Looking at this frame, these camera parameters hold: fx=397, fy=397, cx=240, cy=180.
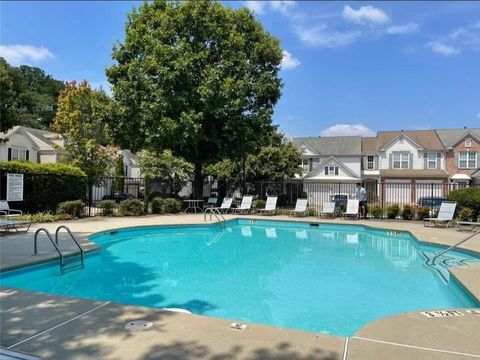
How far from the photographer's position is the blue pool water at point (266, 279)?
21.8 ft

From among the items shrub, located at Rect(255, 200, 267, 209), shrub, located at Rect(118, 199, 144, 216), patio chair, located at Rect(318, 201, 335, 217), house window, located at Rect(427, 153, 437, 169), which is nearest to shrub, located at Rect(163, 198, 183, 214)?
shrub, located at Rect(118, 199, 144, 216)

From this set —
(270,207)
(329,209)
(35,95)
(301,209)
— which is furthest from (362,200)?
(35,95)

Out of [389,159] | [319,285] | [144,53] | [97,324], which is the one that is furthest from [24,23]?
[389,159]

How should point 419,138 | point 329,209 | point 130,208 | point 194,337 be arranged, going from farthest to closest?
point 419,138 → point 329,209 → point 130,208 → point 194,337

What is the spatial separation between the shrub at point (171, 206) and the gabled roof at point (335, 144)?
24094 mm

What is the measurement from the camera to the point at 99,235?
13.4m

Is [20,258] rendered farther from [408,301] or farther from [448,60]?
[448,60]

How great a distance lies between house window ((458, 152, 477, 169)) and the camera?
37.8 metres

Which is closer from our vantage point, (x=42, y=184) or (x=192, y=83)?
(x=42, y=184)

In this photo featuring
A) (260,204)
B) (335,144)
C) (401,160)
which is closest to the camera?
(260,204)

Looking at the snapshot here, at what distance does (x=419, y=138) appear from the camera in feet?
132

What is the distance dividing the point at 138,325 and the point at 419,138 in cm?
4106

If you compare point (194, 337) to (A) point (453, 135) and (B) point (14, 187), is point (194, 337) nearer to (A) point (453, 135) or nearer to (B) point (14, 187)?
(B) point (14, 187)

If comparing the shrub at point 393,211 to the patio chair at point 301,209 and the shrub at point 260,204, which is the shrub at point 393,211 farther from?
the shrub at point 260,204
